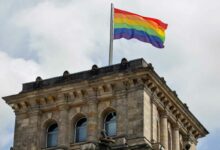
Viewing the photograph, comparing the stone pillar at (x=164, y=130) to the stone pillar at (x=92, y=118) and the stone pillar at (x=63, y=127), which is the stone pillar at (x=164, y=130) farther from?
the stone pillar at (x=63, y=127)

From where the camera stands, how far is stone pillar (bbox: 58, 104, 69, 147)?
55.4m

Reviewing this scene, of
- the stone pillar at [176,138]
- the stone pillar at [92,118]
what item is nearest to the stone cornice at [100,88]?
the stone pillar at [92,118]

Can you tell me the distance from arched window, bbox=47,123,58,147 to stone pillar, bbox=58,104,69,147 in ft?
2.42

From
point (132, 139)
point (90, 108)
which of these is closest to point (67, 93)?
point (90, 108)

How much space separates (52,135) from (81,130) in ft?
7.55

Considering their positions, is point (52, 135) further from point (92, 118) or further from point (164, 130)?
point (164, 130)

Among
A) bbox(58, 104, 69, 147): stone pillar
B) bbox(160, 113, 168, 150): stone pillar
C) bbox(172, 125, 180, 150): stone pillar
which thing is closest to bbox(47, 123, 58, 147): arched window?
bbox(58, 104, 69, 147): stone pillar

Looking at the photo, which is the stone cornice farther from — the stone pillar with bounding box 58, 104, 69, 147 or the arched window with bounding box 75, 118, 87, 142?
the arched window with bounding box 75, 118, 87, 142

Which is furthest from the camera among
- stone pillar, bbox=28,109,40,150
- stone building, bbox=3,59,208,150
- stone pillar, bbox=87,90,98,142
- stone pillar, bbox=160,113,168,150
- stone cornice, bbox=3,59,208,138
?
stone pillar, bbox=28,109,40,150

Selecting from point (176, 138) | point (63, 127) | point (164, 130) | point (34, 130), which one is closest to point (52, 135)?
point (34, 130)

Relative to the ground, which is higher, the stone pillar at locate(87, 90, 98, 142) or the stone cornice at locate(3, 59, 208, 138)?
the stone cornice at locate(3, 59, 208, 138)

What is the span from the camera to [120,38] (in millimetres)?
57844

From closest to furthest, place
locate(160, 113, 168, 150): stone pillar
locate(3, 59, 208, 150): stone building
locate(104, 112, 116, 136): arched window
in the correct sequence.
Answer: locate(3, 59, 208, 150): stone building, locate(104, 112, 116, 136): arched window, locate(160, 113, 168, 150): stone pillar

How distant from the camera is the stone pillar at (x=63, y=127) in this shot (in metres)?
55.4
